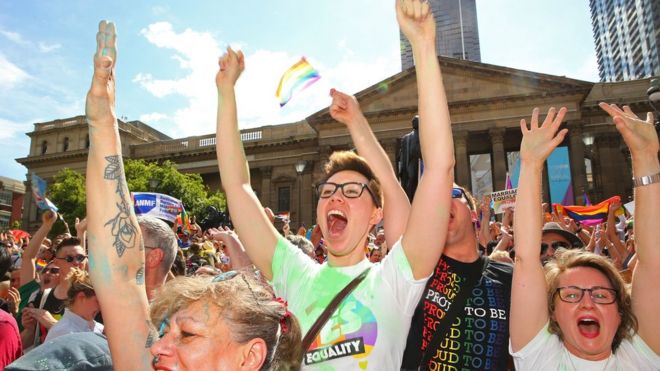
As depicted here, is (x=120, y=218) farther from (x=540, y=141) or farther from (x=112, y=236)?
(x=540, y=141)

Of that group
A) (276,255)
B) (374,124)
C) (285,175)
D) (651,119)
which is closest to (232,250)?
(276,255)

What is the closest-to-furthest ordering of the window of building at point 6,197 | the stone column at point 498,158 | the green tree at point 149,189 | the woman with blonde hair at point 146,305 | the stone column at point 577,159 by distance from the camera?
the woman with blonde hair at point 146,305 → the stone column at point 577,159 → the stone column at point 498,158 → the green tree at point 149,189 → the window of building at point 6,197

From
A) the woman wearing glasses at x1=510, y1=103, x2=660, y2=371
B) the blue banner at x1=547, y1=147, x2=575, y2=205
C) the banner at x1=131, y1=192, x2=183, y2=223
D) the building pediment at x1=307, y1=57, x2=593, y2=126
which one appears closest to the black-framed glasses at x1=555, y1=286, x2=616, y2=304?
the woman wearing glasses at x1=510, y1=103, x2=660, y2=371

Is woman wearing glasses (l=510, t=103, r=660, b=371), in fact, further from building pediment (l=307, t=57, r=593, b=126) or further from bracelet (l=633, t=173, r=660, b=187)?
building pediment (l=307, t=57, r=593, b=126)

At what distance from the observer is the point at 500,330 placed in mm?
2541

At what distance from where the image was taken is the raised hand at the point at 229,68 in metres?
2.83

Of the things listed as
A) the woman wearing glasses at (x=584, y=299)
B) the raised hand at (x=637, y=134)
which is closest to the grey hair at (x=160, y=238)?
the woman wearing glasses at (x=584, y=299)

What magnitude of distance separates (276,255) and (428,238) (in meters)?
0.92

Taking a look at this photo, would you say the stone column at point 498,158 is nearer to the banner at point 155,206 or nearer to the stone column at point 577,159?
the stone column at point 577,159

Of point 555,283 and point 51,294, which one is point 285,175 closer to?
point 51,294

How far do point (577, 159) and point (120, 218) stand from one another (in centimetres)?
3164

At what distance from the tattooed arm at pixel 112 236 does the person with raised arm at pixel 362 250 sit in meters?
0.68

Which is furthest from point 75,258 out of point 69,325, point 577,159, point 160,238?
point 577,159

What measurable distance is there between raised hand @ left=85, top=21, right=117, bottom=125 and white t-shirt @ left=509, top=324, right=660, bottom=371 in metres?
2.36
